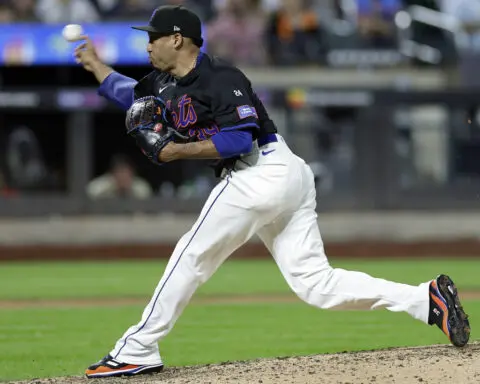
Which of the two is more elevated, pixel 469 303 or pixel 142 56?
pixel 142 56

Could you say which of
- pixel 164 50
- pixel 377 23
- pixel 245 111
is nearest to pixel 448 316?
pixel 245 111

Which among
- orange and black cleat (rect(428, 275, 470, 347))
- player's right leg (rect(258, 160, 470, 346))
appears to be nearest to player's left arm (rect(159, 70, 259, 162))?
player's right leg (rect(258, 160, 470, 346))

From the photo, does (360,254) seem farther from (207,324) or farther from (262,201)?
(262,201)

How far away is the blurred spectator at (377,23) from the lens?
55.7 ft

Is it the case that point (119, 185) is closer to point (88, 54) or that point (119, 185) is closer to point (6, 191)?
point (6, 191)

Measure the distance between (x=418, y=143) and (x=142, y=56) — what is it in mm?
4506

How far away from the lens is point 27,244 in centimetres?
1716

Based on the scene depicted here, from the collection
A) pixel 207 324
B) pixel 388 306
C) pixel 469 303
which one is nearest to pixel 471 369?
pixel 388 306

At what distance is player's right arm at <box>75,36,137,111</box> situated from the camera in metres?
6.15

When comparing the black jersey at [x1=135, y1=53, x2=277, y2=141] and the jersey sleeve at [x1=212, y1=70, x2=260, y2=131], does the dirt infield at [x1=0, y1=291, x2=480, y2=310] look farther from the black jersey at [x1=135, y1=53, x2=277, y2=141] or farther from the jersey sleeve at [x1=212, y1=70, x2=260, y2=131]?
the jersey sleeve at [x1=212, y1=70, x2=260, y2=131]

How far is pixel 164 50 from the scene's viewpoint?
5723 millimetres

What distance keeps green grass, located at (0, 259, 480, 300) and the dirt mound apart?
6.17 m

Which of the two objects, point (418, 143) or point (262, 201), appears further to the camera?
point (418, 143)

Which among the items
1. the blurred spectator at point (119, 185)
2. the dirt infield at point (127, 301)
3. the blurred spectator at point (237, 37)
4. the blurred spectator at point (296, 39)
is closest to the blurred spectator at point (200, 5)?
the blurred spectator at point (237, 37)
